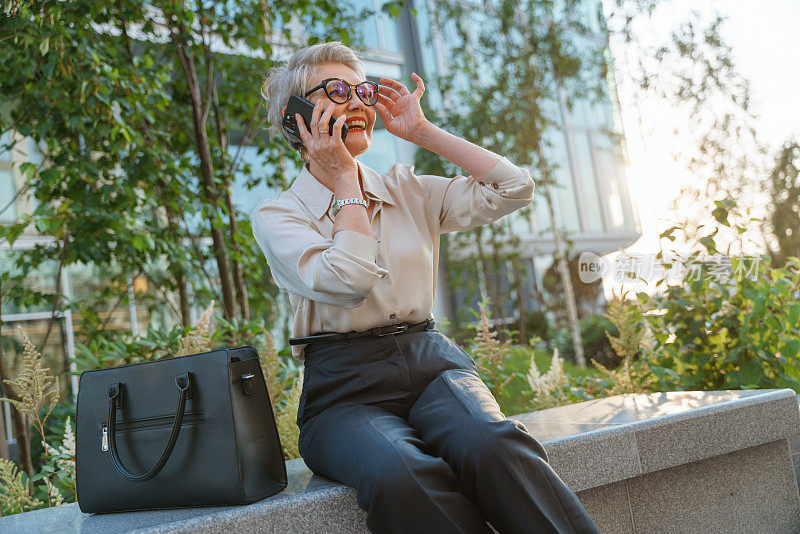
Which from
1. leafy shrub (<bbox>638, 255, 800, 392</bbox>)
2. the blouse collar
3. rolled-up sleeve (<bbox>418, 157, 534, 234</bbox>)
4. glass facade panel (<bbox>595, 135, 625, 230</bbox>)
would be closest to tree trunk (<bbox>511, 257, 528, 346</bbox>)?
glass facade panel (<bbox>595, 135, 625, 230</bbox>)

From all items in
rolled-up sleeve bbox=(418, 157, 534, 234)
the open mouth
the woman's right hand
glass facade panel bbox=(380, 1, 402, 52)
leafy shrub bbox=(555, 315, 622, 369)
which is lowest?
leafy shrub bbox=(555, 315, 622, 369)

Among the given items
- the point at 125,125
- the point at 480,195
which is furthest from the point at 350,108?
the point at 125,125

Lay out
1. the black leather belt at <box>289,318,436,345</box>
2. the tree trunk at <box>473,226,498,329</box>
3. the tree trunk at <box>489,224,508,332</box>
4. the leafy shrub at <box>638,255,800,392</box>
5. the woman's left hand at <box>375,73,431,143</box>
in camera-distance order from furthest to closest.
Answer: the tree trunk at <box>489,224,508,332</box> → the tree trunk at <box>473,226,498,329</box> → the leafy shrub at <box>638,255,800,392</box> → the woman's left hand at <box>375,73,431,143</box> → the black leather belt at <box>289,318,436,345</box>

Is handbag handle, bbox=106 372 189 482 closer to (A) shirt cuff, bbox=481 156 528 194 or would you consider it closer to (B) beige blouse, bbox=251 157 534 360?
(B) beige blouse, bbox=251 157 534 360

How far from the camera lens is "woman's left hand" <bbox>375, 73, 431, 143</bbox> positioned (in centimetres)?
251

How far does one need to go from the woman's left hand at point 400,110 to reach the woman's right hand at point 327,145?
0.35m

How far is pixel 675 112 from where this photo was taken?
40.1ft

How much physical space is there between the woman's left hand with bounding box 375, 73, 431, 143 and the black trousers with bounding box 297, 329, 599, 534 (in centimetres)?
81

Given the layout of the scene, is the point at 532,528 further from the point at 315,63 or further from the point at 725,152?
the point at 725,152

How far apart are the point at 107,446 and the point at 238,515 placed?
51 cm

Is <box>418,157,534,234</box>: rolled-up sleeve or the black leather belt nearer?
the black leather belt

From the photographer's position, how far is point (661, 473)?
8.23ft

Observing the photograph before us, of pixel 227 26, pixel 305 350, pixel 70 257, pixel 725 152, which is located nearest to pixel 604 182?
pixel 725 152

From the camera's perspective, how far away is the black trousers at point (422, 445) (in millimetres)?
1622
